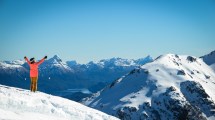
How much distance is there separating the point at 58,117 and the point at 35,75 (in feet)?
22.4

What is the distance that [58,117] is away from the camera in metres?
17.2

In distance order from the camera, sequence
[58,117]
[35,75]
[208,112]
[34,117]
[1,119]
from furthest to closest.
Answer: [208,112]
[35,75]
[58,117]
[34,117]
[1,119]

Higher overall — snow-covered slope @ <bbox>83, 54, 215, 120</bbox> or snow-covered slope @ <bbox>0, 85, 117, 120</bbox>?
snow-covered slope @ <bbox>83, 54, 215, 120</bbox>

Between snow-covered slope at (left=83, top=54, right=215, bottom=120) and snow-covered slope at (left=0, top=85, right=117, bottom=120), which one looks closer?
snow-covered slope at (left=0, top=85, right=117, bottom=120)

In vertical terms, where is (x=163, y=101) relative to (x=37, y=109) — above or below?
above

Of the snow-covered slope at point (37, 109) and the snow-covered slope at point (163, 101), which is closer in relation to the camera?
the snow-covered slope at point (37, 109)

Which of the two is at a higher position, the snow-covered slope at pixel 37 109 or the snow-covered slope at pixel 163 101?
the snow-covered slope at pixel 163 101

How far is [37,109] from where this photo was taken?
56.9 feet

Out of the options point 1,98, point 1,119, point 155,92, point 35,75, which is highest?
point 155,92

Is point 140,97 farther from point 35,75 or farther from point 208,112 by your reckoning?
point 35,75

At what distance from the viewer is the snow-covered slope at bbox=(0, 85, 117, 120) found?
1602 cm

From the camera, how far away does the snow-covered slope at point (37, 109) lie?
16.0m

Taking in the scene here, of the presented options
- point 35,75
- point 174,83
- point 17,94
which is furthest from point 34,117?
point 174,83

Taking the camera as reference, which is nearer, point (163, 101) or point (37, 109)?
point (37, 109)
